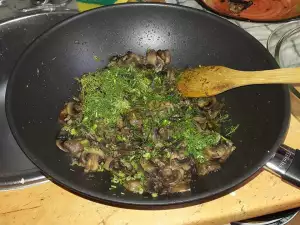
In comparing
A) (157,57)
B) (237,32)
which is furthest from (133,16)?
(237,32)

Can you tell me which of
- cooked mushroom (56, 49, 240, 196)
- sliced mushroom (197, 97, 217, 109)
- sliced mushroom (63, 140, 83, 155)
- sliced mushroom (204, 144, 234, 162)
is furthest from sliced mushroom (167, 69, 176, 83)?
sliced mushroom (63, 140, 83, 155)

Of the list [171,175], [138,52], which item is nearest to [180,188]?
[171,175]

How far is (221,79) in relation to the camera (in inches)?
64.6

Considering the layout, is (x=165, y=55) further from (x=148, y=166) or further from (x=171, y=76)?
(x=148, y=166)

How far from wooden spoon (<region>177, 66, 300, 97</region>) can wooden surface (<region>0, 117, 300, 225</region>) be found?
42 cm

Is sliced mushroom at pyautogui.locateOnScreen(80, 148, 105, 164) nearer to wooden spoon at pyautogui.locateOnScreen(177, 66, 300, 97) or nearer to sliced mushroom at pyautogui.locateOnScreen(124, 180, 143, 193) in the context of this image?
sliced mushroom at pyautogui.locateOnScreen(124, 180, 143, 193)

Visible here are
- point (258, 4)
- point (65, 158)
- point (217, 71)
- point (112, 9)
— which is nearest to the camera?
point (65, 158)

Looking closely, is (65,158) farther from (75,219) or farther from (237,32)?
(237,32)

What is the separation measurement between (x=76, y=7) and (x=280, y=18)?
125 centimetres

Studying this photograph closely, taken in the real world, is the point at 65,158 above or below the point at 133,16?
below

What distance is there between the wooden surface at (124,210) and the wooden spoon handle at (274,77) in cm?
41

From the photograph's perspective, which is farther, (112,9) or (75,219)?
(112,9)

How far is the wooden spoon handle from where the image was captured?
1.48 m

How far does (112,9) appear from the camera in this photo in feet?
6.06
